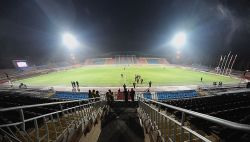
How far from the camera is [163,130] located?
558 centimetres

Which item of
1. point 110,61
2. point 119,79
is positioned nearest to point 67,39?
point 110,61

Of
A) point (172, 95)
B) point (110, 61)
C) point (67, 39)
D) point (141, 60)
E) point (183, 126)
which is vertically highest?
point (67, 39)

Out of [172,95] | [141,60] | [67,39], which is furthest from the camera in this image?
[141,60]

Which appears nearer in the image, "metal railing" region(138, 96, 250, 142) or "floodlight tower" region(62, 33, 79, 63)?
"metal railing" region(138, 96, 250, 142)

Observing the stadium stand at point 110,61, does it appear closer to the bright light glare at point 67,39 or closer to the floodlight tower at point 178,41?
the bright light glare at point 67,39

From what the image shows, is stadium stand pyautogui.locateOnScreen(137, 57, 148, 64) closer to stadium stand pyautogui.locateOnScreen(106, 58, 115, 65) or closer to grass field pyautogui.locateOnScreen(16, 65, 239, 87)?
stadium stand pyautogui.locateOnScreen(106, 58, 115, 65)

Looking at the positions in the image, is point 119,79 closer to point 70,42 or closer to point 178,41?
point 70,42

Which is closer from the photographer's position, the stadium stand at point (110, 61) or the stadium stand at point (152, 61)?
the stadium stand at point (110, 61)

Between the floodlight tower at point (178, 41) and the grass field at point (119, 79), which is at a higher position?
the floodlight tower at point (178, 41)

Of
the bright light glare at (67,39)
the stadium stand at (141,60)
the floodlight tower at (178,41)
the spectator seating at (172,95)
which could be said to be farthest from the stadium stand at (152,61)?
the spectator seating at (172,95)

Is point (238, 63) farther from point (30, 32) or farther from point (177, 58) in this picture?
point (30, 32)

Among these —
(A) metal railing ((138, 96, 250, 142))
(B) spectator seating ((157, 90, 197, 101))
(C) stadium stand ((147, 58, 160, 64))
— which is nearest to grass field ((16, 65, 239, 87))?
(B) spectator seating ((157, 90, 197, 101))

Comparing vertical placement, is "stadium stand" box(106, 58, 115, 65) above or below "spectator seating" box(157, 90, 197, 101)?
above

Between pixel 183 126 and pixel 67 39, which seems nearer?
pixel 183 126
